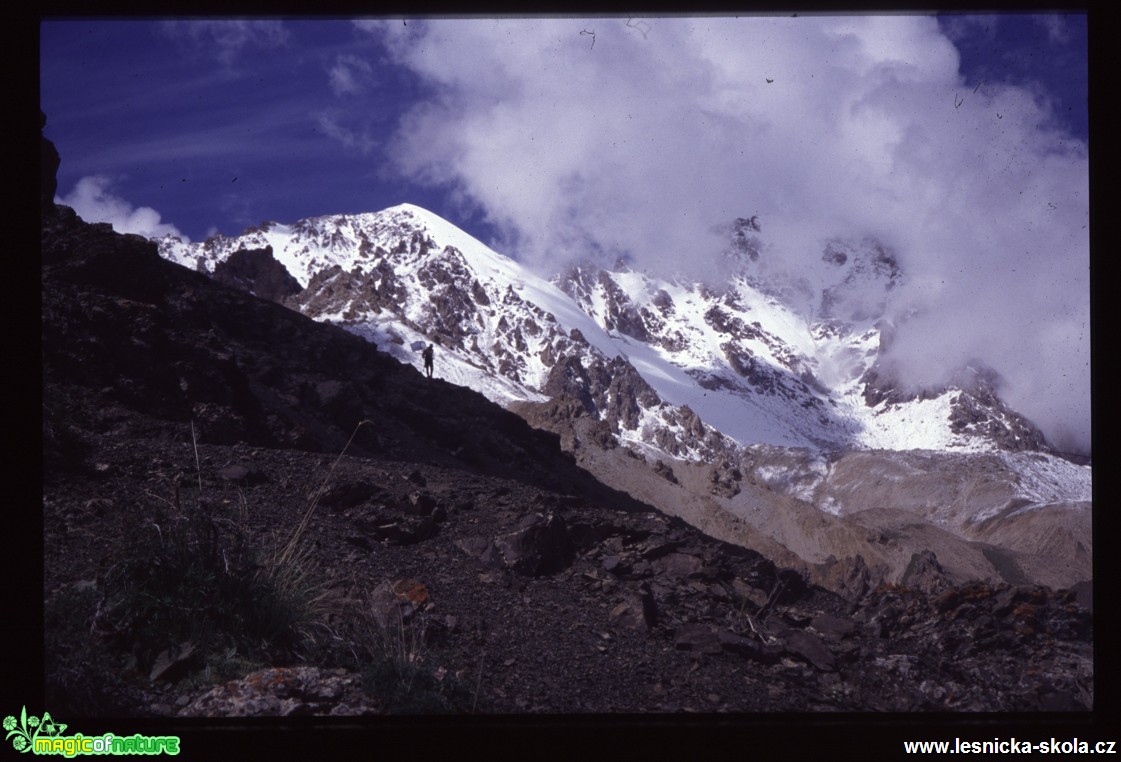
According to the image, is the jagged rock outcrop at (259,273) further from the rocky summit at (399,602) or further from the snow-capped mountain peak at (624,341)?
the rocky summit at (399,602)

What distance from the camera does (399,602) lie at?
5.57 meters

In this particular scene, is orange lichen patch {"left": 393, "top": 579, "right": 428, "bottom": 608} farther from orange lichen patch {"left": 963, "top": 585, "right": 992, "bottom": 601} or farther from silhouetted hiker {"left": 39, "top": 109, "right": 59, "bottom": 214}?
silhouetted hiker {"left": 39, "top": 109, "right": 59, "bottom": 214}

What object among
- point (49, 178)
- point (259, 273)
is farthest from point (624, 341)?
point (49, 178)

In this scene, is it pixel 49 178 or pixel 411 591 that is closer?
pixel 411 591

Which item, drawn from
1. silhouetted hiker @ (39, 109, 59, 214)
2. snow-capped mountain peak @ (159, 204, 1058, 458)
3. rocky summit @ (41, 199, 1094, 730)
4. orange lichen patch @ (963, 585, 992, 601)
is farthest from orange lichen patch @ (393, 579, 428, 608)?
snow-capped mountain peak @ (159, 204, 1058, 458)

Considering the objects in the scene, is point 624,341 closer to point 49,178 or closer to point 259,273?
point 259,273

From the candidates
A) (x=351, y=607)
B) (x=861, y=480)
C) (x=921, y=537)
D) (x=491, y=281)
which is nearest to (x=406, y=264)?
(x=491, y=281)

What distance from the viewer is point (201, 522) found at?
15.1 ft

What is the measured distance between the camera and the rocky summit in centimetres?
428

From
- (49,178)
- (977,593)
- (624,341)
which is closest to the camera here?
(977,593)

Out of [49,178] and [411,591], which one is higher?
[49,178]

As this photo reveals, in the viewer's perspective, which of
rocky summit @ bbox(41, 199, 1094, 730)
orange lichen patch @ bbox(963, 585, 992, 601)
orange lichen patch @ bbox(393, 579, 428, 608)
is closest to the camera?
rocky summit @ bbox(41, 199, 1094, 730)

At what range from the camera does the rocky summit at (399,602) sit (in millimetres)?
4277

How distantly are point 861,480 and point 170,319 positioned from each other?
235 feet
